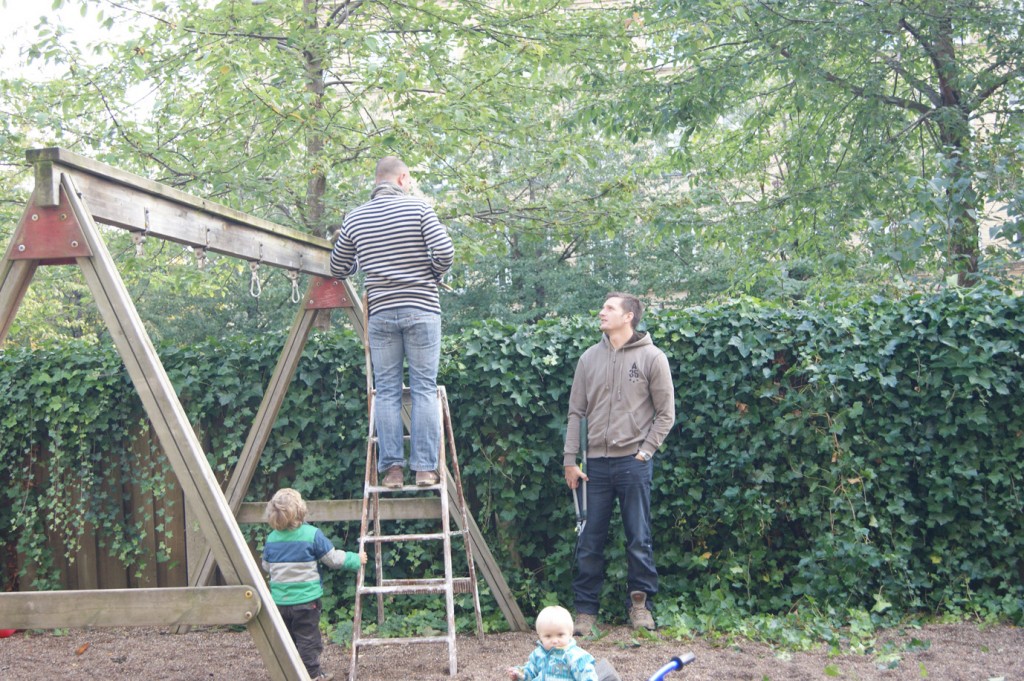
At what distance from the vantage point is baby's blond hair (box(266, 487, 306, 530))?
15.9ft

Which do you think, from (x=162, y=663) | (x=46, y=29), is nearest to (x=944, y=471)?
(x=162, y=663)

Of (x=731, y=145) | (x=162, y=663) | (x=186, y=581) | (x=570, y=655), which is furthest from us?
(x=731, y=145)

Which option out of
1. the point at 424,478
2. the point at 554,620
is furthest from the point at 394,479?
the point at 554,620

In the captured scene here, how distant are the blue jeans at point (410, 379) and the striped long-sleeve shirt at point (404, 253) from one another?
0.10m

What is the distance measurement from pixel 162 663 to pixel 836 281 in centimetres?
734

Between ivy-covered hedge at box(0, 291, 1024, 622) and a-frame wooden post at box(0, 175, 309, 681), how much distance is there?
2606mm

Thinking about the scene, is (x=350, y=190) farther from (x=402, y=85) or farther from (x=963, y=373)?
(x=963, y=373)

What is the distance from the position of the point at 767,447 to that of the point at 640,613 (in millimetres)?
1407

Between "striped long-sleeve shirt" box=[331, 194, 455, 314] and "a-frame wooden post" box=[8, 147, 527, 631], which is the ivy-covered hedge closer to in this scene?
"a-frame wooden post" box=[8, 147, 527, 631]

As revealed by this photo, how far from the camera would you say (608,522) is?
575cm

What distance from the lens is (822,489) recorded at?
19.5 feet

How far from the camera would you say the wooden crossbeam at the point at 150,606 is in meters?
3.70

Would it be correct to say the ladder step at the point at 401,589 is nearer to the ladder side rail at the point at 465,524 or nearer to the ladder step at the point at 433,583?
the ladder step at the point at 433,583

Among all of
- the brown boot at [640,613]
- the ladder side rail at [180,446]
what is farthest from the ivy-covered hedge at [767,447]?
the ladder side rail at [180,446]
